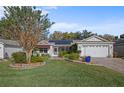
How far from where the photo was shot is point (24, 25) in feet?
72.8

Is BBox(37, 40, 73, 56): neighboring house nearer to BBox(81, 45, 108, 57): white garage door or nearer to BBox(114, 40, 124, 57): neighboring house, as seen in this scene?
BBox(81, 45, 108, 57): white garage door

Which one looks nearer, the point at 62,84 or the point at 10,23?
the point at 62,84

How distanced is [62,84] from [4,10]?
43.5ft

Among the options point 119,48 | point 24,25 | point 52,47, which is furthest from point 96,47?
point 24,25

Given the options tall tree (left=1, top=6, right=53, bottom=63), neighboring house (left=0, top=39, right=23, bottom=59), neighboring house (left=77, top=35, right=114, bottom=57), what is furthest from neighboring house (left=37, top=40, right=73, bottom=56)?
tall tree (left=1, top=6, right=53, bottom=63)

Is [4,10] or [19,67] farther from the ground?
[4,10]

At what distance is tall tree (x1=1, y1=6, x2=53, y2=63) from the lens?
21.9 meters

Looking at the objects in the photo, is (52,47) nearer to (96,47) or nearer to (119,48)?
(96,47)
